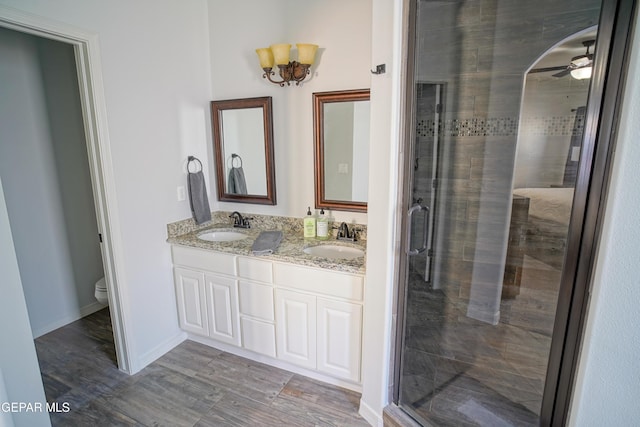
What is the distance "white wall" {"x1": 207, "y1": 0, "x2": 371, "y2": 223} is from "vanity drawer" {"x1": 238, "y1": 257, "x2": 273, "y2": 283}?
584 mm

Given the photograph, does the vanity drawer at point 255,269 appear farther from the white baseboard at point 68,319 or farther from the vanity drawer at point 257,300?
the white baseboard at point 68,319

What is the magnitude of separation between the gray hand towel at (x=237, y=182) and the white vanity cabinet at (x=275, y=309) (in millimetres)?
648

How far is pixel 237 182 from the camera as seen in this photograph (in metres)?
2.70

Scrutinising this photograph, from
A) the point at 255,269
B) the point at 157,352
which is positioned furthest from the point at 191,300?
the point at 255,269

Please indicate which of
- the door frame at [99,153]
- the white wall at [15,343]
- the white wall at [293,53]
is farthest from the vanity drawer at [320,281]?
the white wall at [15,343]

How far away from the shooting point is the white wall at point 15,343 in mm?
1435

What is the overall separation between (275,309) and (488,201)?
1420mm

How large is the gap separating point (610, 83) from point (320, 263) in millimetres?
1449

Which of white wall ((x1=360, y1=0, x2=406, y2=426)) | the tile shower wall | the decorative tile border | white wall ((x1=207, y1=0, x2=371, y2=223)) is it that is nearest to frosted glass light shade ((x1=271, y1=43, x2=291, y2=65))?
white wall ((x1=207, y1=0, x2=371, y2=223))

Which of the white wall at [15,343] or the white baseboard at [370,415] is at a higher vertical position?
the white wall at [15,343]

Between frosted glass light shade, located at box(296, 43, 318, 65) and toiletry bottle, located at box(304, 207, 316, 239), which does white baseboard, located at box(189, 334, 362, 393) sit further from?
frosted glass light shade, located at box(296, 43, 318, 65)

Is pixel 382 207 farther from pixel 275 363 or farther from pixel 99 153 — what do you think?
pixel 99 153

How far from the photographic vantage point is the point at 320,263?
75.2 inches

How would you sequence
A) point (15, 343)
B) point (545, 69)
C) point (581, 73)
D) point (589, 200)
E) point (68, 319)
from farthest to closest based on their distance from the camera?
point (68, 319)
point (15, 343)
point (545, 69)
point (581, 73)
point (589, 200)
